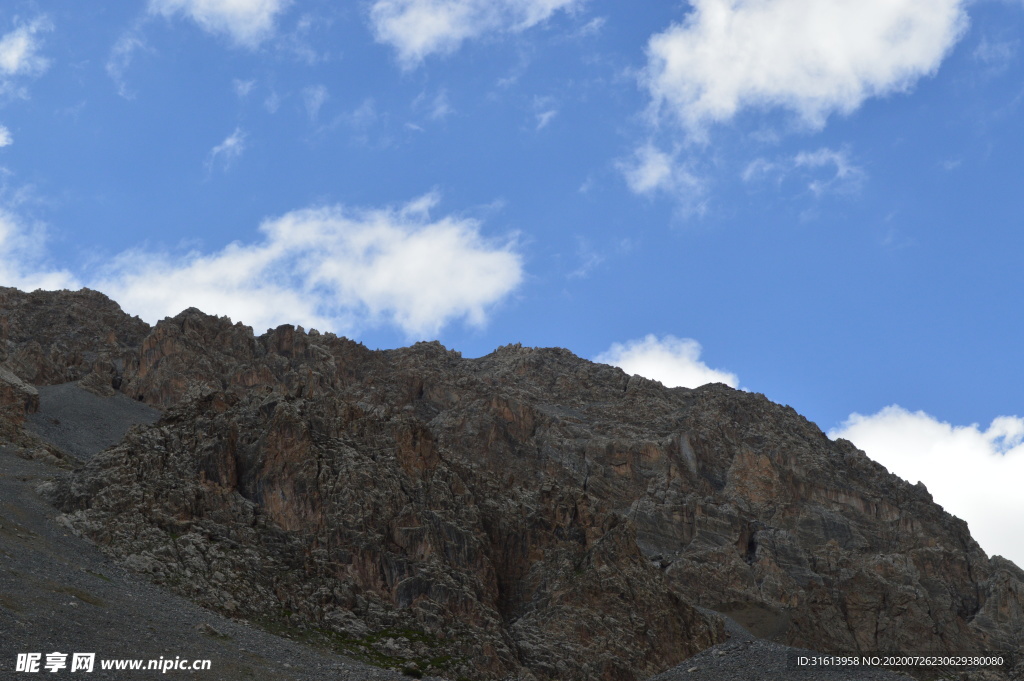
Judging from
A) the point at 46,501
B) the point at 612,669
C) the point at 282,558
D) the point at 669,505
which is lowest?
the point at 612,669

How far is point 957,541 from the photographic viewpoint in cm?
17188

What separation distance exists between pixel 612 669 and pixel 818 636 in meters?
40.6

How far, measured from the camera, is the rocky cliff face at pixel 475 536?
74062mm

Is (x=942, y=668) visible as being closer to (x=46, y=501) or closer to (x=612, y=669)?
(x=612, y=669)

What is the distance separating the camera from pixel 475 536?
88875 mm

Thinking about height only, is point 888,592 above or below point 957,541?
below

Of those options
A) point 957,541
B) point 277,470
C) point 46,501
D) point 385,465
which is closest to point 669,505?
point 957,541

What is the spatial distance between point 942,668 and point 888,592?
20289mm

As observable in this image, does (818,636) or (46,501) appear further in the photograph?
(818,636)

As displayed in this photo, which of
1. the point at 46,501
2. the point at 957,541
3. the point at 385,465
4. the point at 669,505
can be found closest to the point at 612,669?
the point at 385,465

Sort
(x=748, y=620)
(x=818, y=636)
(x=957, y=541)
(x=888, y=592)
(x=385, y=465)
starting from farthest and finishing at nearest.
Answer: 1. (x=957, y=541)
2. (x=748, y=620)
3. (x=888, y=592)
4. (x=818, y=636)
5. (x=385, y=465)

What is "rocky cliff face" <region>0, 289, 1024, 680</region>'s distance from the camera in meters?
74.1

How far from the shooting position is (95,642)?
4947cm

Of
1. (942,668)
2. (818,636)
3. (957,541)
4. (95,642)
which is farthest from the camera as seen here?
(957,541)
